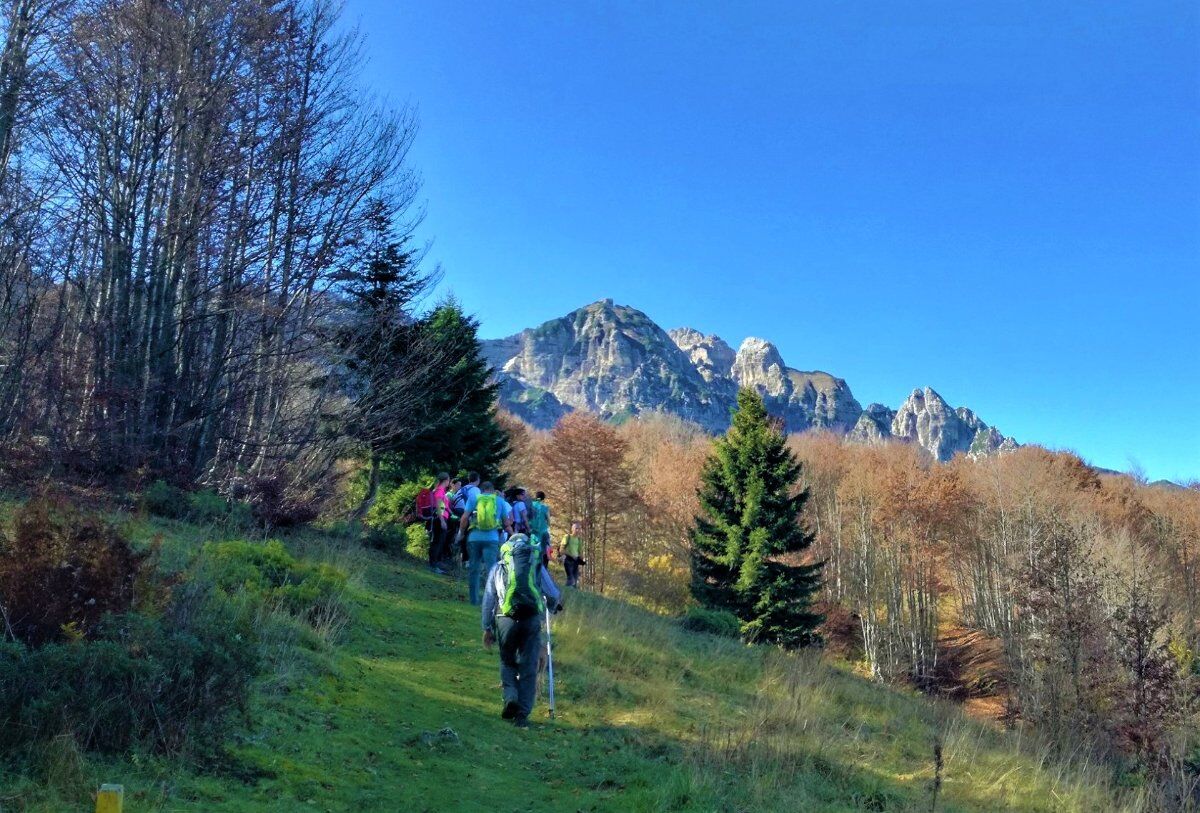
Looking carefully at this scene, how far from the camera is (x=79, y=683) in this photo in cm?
432

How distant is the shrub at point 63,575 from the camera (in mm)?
4848

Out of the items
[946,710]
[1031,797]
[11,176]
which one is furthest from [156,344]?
[946,710]

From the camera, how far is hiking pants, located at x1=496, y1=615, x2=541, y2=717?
720 centimetres

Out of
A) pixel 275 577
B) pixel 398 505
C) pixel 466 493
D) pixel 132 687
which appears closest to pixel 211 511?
pixel 275 577

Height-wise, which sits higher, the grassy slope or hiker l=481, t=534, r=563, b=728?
hiker l=481, t=534, r=563, b=728

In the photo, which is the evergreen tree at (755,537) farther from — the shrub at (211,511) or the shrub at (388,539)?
the shrub at (211,511)

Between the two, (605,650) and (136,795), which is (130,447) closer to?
Answer: (605,650)

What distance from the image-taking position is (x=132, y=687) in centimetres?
448

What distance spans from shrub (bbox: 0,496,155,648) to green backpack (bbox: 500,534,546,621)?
9.61 ft

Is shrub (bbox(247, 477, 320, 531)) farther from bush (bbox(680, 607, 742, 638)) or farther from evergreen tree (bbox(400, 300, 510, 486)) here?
bush (bbox(680, 607, 742, 638))

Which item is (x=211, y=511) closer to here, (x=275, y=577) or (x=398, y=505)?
(x=275, y=577)

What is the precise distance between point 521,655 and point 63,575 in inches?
150

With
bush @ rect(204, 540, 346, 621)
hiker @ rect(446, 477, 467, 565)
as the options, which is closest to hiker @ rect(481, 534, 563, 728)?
bush @ rect(204, 540, 346, 621)

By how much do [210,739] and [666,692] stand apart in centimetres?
563
